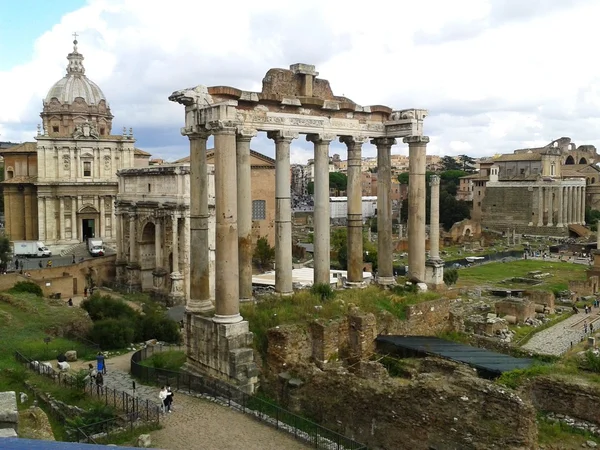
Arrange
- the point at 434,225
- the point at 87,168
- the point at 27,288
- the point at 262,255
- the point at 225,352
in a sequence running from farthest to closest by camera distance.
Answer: the point at 262,255 < the point at 87,168 < the point at 434,225 < the point at 27,288 < the point at 225,352

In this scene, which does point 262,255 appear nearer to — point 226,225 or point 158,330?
point 158,330

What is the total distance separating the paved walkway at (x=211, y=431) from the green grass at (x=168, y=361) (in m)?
1.72

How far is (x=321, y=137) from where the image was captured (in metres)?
17.1

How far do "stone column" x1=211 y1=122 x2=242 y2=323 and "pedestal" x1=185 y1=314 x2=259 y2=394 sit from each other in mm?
309

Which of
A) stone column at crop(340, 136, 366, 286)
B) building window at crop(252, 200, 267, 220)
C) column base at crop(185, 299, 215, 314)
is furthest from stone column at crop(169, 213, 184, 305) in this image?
building window at crop(252, 200, 267, 220)

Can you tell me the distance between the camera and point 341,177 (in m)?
128

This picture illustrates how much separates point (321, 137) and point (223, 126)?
4.11 metres

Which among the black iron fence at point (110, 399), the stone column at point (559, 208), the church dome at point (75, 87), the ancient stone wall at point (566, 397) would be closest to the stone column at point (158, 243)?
the church dome at point (75, 87)

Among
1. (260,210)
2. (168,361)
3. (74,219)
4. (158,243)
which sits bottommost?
(168,361)

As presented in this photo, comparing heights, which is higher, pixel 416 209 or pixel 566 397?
pixel 416 209

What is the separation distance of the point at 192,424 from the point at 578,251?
212 ft

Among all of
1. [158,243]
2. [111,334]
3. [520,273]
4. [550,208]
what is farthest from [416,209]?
[550,208]

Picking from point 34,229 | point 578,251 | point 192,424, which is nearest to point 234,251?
point 192,424

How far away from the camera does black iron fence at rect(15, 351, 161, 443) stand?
1192 cm
